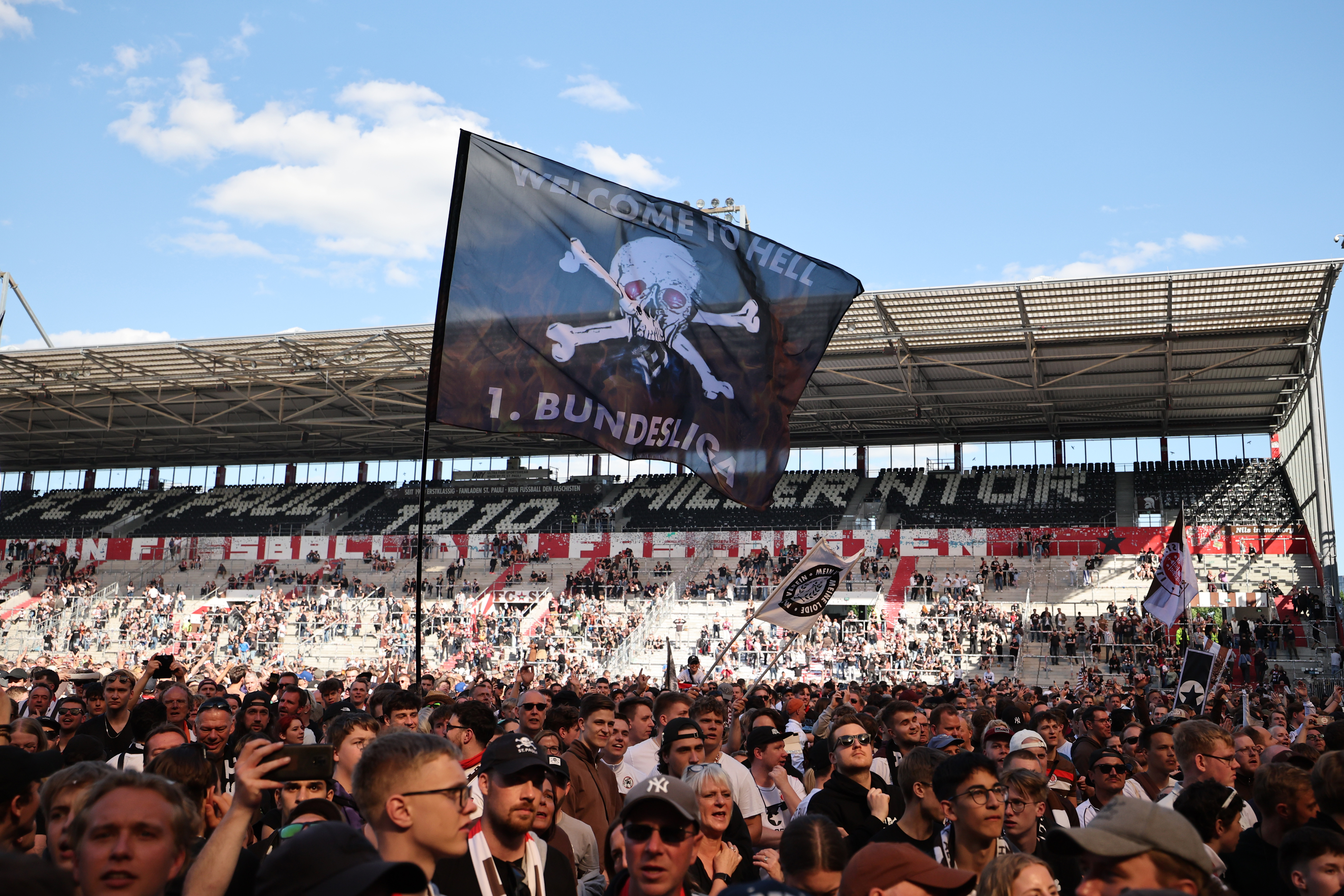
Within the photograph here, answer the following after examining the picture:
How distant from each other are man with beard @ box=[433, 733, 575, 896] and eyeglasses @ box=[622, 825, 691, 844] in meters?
0.74

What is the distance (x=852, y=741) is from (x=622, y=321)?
3811mm

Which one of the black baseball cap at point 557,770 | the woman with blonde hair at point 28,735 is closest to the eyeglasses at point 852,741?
the black baseball cap at point 557,770

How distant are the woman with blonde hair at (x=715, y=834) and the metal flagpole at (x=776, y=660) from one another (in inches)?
603

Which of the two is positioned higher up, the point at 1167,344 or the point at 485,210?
the point at 1167,344

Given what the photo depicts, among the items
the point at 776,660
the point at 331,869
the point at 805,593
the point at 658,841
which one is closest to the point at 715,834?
the point at 658,841

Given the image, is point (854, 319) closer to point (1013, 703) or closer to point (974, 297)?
point (974, 297)

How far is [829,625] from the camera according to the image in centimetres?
3500

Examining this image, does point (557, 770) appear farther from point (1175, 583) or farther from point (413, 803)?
point (1175, 583)

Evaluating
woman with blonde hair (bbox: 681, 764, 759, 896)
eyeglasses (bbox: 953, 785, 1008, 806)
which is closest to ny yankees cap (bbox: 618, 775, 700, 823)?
woman with blonde hair (bbox: 681, 764, 759, 896)

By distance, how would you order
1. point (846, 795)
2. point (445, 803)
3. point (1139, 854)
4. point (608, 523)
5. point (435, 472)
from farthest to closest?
1. point (435, 472)
2. point (608, 523)
3. point (846, 795)
4. point (445, 803)
5. point (1139, 854)

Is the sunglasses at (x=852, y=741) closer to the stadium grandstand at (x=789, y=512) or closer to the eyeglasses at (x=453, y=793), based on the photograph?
the eyeglasses at (x=453, y=793)

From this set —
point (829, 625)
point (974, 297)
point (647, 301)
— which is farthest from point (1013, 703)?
point (829, 625)

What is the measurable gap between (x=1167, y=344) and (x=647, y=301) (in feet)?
90.9

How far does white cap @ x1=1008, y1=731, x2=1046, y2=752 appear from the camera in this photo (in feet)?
21.2
